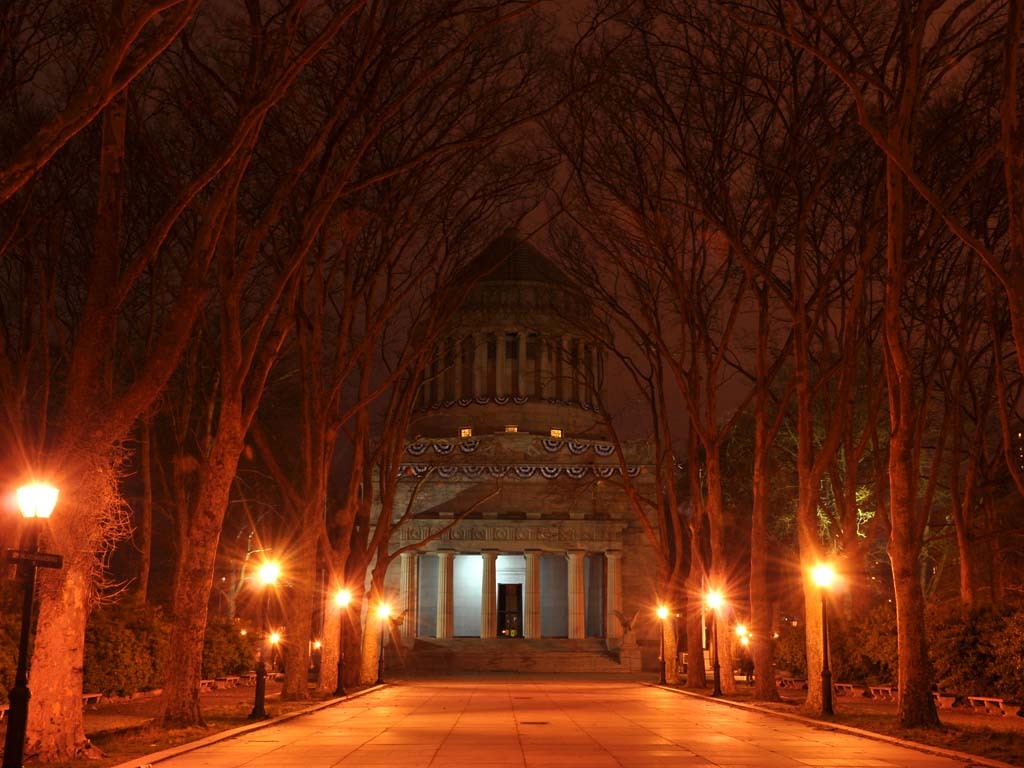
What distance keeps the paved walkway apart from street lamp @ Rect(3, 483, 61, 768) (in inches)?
101

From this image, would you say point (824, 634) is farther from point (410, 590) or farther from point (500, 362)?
point (500, 362)

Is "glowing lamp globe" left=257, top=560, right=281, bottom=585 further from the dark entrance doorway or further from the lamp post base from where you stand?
the dark entrance doorway

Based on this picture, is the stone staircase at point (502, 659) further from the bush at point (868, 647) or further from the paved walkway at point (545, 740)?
the paved walkway at point (545, 740)

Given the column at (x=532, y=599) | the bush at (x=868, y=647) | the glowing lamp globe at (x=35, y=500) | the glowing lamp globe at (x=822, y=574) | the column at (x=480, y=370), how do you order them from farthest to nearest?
1. the column at (x=480, y=370)
2. the column at (x=532, y=599)
3. the bush at (x=868, y=647)
4. the glowing lamp globe at (x=822, y=574)
5. the glowing lamp globe at (x=35, y=500)

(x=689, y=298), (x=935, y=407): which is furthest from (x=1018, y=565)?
(x=689, y=298)

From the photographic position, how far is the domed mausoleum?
228 feet

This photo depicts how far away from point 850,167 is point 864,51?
244 inches

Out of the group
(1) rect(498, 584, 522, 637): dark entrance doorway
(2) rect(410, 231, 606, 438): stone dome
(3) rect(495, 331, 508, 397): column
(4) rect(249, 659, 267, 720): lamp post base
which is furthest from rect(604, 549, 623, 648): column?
(4) rect(249, 659, 267, 720): lamp post base

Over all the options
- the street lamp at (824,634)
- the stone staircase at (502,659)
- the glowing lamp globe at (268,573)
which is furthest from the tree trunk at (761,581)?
the stone staircase at (502,659)

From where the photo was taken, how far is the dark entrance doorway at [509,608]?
76750 millimetres

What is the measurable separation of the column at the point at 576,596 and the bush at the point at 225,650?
1124 inches

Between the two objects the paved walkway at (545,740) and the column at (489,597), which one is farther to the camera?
the column at (489,597)

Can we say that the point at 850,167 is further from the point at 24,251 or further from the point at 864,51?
the point at 24,251

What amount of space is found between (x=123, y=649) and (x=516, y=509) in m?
46.8
